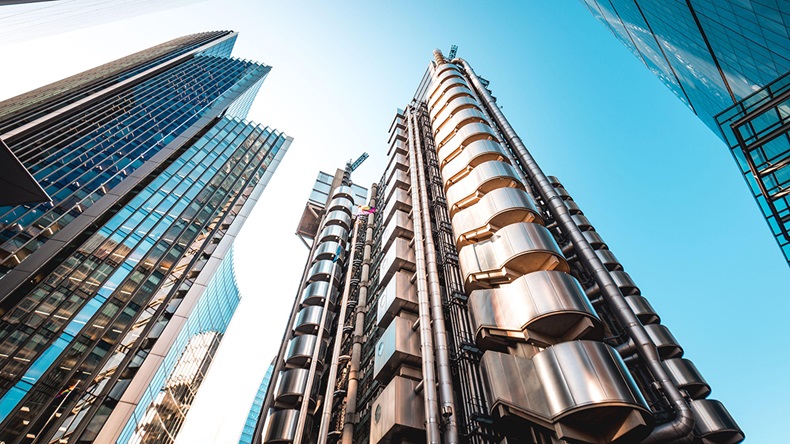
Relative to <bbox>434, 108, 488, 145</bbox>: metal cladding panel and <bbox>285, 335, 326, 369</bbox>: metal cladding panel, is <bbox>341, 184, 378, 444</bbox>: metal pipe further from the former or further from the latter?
<bbox>434, 108, 488, 145</bbox>: metal cladding panel

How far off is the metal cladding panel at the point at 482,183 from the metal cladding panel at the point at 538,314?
7522 millimetres

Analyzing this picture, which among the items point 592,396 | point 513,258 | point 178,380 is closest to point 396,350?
point 513,258

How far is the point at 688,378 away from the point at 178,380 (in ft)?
166

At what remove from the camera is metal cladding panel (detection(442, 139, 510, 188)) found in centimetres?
2225

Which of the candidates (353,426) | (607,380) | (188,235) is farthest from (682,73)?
(188,235)

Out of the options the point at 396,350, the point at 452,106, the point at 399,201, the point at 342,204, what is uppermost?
the point at 342,204

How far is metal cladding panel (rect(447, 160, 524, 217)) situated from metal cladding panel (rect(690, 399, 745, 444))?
40.6 feet

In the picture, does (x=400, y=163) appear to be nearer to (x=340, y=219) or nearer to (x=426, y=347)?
(x=340, y=219)

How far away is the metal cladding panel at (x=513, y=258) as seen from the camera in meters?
14.7

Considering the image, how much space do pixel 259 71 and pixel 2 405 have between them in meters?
88.8

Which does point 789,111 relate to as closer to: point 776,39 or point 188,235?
point 776,39

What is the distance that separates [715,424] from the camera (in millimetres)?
13195

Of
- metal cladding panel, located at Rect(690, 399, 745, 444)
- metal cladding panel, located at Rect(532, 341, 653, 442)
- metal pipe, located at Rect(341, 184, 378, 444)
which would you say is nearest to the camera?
metal cladding panel, located at Rect(532, 341, 653, 442)

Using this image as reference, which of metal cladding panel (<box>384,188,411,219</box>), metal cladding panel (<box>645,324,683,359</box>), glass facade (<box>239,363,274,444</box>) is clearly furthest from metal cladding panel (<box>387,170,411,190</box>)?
glass facade (<box>239,363,274,444</box>)
